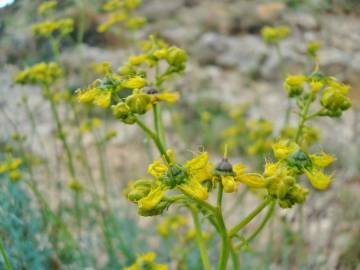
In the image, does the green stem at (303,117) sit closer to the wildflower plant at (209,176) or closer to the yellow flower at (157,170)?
the wildflower plant at (209,176)

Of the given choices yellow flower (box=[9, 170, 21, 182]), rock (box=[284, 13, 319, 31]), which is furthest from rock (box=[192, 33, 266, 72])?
yellow flower (box=[9, 170, 21, 182])

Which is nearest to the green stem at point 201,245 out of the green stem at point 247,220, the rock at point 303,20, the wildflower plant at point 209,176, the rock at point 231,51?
the wildflower plant at point 209,176

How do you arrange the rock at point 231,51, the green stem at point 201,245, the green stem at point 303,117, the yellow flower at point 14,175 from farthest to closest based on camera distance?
1. the rock at point 231,51
2. the yellow flower at point 14,175
3. the green stem at point 303,117
4. the green stem at point 201,245

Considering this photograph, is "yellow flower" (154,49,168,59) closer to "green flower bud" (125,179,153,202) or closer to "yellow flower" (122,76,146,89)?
"yellow flower" (122,76,146,89)

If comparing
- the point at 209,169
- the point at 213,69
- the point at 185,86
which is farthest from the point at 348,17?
the point at 209,169

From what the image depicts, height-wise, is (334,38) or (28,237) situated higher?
(28,237)

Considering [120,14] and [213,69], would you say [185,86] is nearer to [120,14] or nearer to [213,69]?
[213,69]
